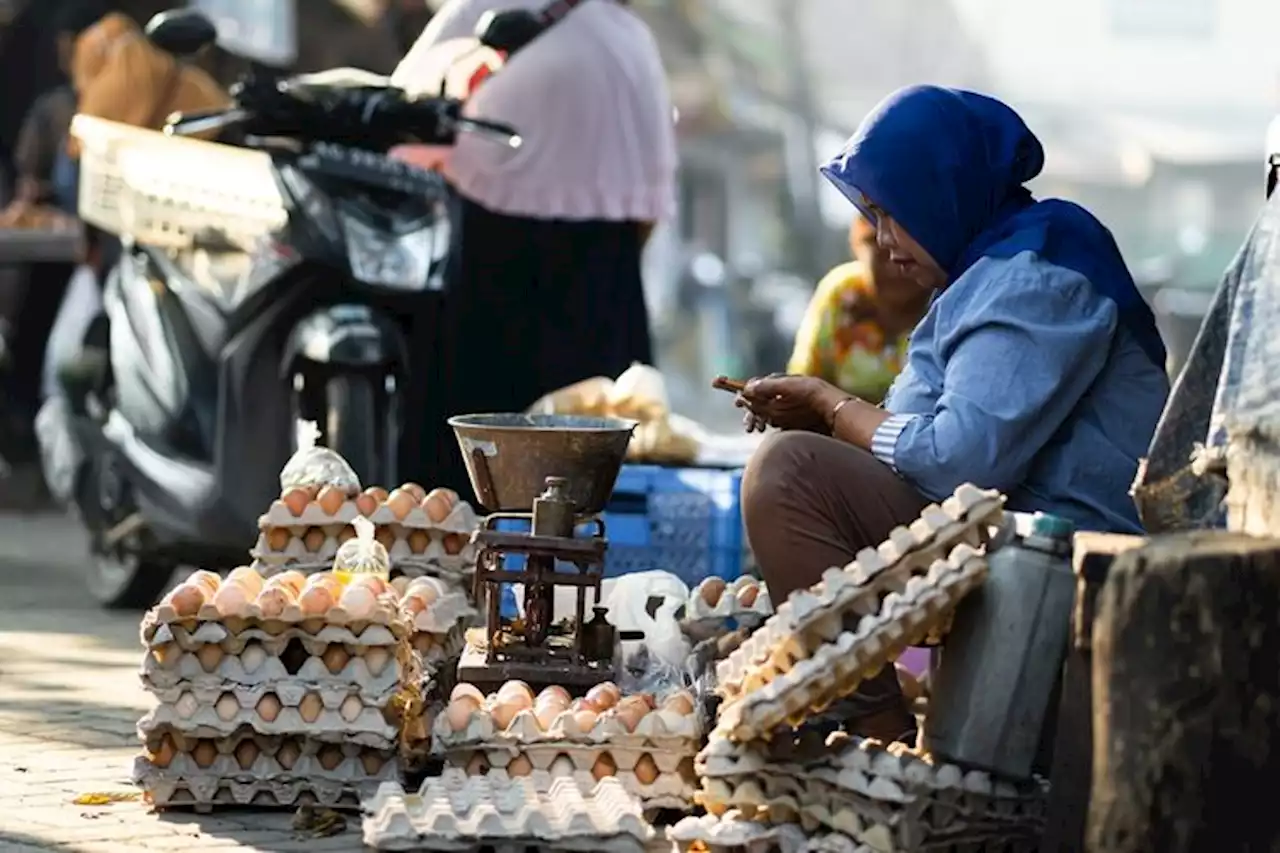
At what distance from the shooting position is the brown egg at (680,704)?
17.7 feet

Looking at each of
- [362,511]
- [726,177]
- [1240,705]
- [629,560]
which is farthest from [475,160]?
[726,177]

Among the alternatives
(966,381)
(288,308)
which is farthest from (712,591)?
(288,308)

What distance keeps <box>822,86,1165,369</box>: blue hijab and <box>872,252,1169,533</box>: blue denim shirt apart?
10cm

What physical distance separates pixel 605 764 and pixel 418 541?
1.34m

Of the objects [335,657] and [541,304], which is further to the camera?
[541,304]

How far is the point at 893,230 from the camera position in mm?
5512

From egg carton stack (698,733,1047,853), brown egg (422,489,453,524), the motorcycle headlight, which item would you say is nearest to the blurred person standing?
the motorcycle headlight

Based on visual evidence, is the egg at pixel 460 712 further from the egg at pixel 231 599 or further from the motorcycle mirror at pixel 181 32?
the motorcycle mirror at pixel 181 32

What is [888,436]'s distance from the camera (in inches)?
209

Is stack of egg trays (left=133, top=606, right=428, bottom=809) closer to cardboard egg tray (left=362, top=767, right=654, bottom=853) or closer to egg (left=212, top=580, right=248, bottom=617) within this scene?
egg (left=212, top=580, right=248, bottom=617)

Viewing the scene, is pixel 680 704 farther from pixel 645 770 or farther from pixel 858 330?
pixel 858 330

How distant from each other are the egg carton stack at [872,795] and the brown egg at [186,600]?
1202 mm

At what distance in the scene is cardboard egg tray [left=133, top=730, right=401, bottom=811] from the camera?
216 inches

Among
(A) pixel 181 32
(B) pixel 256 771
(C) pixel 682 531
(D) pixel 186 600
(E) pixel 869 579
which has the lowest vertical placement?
(B) pixel 256 771
